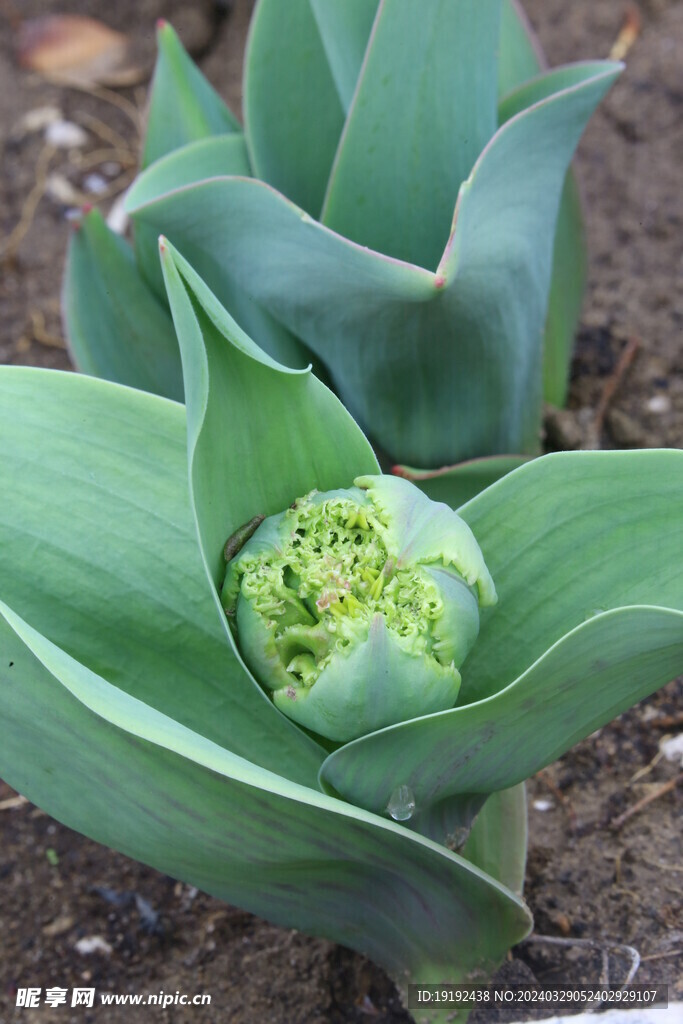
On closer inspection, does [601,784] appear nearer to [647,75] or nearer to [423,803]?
[423,803]

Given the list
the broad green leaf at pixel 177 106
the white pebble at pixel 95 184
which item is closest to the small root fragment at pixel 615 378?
the broad green leaf at pixel 177 106

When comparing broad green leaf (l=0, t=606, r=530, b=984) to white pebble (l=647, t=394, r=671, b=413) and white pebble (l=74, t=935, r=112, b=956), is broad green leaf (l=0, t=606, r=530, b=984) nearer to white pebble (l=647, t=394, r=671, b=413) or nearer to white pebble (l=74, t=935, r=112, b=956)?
white pebble (l=74, t=935, r=112, b=956)

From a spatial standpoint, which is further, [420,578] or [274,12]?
[274,12]

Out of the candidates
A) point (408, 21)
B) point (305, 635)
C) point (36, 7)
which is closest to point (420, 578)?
point (305, 635)

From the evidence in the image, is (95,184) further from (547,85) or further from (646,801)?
(646,801)

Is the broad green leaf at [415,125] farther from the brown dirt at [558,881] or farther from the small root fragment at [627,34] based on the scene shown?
the small root fragment at [627,34]

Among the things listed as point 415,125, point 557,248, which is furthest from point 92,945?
point 557,248

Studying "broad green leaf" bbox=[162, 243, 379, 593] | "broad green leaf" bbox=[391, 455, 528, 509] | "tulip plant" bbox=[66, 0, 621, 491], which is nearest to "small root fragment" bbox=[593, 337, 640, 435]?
"tulip plant" bbox=[66, 0, 621, 491]
